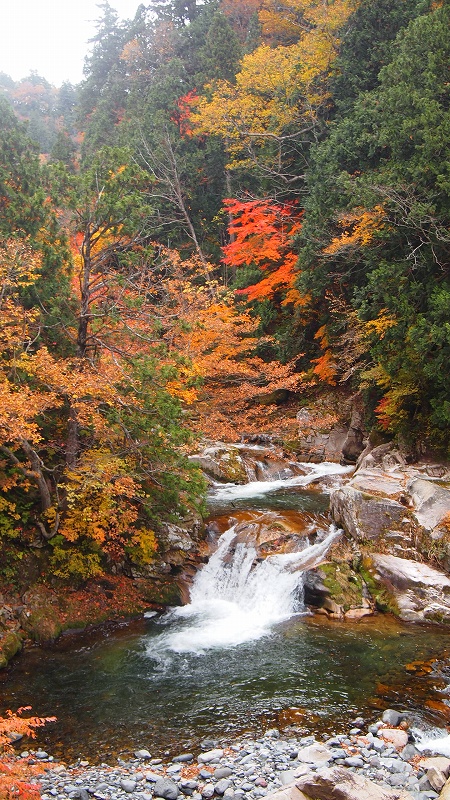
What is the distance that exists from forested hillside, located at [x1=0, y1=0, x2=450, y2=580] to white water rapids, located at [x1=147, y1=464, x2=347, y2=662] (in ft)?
4.94

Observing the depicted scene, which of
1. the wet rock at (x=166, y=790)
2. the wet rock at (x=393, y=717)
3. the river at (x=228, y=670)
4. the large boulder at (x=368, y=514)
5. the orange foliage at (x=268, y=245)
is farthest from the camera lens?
the orange foliage at (x=268, y=245)

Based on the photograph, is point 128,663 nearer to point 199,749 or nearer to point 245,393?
point 199,749

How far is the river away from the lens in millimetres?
7566

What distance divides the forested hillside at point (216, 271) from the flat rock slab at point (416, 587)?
13.5 ft

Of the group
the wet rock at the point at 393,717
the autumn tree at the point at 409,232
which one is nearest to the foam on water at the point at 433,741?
the wet rock at the point at 393,717

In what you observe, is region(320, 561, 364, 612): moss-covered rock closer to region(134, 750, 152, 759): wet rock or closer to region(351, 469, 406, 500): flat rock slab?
region(351, 469, 406, 500): flat rock slab

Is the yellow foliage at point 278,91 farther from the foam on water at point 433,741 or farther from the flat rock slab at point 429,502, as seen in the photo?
the foam on water at point 433,741

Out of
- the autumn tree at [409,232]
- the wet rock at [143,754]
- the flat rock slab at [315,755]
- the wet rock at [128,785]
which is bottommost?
the flat rock slab at [315,755]

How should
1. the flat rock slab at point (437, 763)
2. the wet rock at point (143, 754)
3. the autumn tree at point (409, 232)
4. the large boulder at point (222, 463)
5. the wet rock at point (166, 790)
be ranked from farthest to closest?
the large boulder at point (222, 463), the autumn tree at point (409, 232), the wet rock at point (143, 754), the flat rock slab at point (437, 763), the wet rock at point (166, 790)

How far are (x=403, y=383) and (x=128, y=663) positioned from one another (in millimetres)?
10426

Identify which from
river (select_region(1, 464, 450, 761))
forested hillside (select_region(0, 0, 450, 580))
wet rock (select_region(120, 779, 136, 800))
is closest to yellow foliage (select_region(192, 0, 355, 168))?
forested hillside (select_region(0, 0, 450, 580))

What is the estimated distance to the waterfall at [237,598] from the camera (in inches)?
404

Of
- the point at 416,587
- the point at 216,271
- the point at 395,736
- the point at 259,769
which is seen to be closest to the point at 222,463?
the point at 416,587

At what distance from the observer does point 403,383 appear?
51.6 ft
